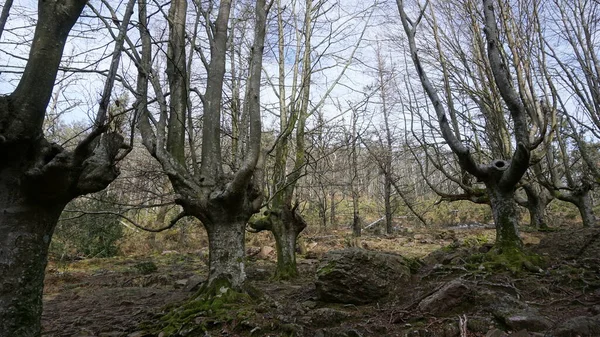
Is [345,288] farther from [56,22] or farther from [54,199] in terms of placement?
[56,22]

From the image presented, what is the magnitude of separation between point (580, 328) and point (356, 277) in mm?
2364

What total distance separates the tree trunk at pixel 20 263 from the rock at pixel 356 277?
2968 millimetres

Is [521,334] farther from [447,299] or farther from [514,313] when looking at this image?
[447,299]

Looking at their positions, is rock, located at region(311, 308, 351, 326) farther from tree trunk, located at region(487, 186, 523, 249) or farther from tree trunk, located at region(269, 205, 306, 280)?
tree trunk, located at region(269, 205, 306, 280)

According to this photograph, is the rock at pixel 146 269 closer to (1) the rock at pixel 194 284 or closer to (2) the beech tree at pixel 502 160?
(1) the rock at pixel 194 284

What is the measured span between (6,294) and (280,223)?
5108 mm

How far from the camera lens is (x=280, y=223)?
24.7 ft

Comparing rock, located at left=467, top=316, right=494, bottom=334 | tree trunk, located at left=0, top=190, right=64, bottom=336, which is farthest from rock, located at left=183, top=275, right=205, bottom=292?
rock, located at left=467, top=316, right=494, bottom=334

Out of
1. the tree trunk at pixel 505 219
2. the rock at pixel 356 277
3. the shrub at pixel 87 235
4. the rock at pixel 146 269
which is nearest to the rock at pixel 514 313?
the rock at pixel 356 277

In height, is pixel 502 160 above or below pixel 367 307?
above

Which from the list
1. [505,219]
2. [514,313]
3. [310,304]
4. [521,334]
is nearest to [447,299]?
[514,313]

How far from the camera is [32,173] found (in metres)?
2.95

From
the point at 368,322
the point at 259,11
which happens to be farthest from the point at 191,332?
the point at 259,11

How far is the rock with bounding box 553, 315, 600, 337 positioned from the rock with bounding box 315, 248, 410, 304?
6.96 ft
